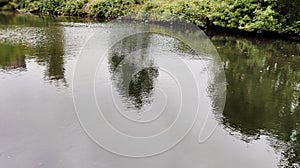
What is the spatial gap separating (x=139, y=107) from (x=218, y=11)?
1364cm

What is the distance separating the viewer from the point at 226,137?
7375 millimetres

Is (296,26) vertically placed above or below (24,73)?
above

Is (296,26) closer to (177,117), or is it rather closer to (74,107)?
(177,117)

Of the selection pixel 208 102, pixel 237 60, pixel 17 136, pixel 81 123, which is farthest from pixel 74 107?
pixel 237 60

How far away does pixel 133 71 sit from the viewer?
11.9 metres

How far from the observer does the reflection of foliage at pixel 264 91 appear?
306 inches

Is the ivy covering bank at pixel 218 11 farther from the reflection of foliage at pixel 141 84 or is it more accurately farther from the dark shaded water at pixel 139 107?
the reflection of foliage at pixel 141 84

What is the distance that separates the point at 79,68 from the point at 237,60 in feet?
21.6

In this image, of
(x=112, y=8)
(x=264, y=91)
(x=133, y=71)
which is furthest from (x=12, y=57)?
(x=112, y=8)

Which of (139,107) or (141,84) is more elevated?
(141,84)

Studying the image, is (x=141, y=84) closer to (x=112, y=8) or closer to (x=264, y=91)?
(x=264, y=91)

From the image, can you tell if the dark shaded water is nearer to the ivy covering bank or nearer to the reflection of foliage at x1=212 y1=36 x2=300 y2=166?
the reflection of foliage at x1=212 y1=36 x2=300 y2=166

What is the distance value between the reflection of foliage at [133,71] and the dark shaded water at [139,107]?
0.11 ft

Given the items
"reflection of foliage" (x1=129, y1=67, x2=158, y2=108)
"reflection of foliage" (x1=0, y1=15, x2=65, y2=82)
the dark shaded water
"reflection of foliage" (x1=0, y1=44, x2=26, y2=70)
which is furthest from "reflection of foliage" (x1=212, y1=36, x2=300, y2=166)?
"reflection of foliage" (x1=0, y1=44, x2=26, y2=70)
